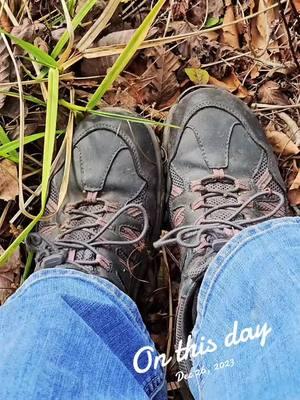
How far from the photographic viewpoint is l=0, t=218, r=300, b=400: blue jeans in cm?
92

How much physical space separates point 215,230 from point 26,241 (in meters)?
0.37

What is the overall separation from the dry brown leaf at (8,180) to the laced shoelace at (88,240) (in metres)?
0.12

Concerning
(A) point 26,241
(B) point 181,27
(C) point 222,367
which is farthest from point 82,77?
(C) point 222,367

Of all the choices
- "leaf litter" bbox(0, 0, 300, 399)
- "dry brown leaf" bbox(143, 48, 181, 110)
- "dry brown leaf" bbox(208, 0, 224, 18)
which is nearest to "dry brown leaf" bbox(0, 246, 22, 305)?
"leaf litter" bbox(0, 0, 300, 399)

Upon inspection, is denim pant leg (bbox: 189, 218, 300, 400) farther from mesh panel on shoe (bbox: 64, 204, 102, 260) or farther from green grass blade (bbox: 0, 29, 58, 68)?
green grass blade (bbox: 0, 29, 58, 68)

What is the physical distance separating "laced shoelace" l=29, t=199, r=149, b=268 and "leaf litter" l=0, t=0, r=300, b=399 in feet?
0.31

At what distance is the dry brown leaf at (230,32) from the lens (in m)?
1.36

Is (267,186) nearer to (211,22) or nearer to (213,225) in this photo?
(213,225)

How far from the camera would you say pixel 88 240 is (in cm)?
127

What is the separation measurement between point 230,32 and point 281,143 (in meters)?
0.26

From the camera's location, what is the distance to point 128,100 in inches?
53.7

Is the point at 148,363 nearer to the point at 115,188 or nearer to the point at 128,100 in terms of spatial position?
the point at 115,188

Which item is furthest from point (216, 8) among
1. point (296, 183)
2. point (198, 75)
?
point (296, 183)

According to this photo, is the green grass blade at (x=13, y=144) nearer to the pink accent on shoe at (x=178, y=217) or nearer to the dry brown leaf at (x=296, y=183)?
the pink accent on shoe at (x=178, y=217)
